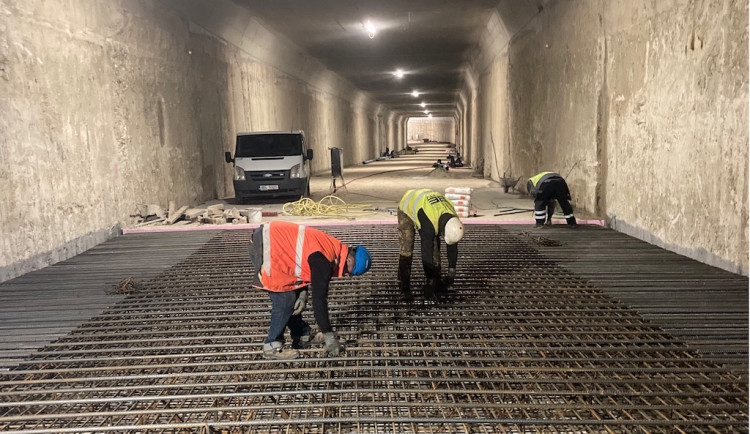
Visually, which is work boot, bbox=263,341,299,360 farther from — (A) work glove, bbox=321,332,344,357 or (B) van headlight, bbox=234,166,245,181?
(B) van headlight, bbox=234,166,245,181

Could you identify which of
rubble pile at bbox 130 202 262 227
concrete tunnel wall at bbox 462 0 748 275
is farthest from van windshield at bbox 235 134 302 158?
concrete tunnel wall at bbox 462 0 748 275

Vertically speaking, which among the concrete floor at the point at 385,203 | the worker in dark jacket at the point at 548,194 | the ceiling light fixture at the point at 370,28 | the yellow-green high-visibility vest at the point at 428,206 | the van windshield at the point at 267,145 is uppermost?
the ceiling light fixture at the point at 370,28

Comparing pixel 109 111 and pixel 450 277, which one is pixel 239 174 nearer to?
pixel 109 111

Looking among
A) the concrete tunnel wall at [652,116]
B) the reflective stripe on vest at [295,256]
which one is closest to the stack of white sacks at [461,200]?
the concrete tunnel wall at [652,116]

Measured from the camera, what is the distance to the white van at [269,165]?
44.4 ft

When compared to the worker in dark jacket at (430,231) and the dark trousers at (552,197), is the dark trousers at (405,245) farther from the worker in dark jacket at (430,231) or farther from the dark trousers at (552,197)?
the dark trousers at (552,197)

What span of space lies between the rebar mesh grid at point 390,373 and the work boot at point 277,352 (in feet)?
0.20

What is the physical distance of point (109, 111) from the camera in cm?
935

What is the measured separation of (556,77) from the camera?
11.8 meters

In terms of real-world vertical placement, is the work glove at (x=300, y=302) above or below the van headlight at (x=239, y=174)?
below

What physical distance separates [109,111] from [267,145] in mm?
5025

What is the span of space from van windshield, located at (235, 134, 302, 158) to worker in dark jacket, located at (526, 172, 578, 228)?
7228 mm

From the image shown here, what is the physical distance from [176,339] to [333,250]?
5.76ft

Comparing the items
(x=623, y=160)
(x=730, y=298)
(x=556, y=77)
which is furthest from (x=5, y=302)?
(x=556, y=77)
